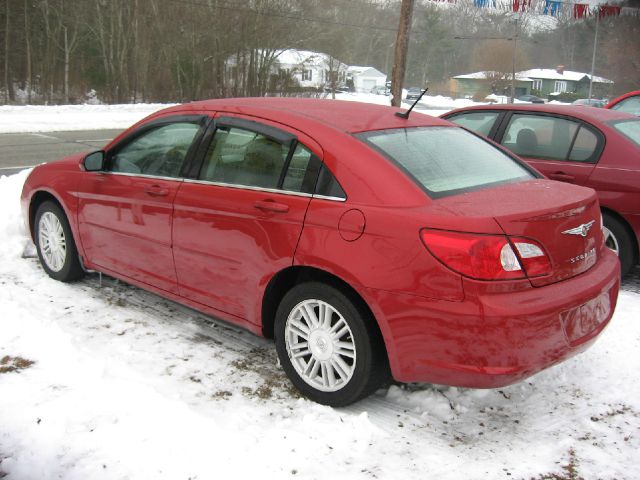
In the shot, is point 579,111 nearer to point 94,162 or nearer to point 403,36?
point 94,162

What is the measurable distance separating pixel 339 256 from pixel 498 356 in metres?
0.88

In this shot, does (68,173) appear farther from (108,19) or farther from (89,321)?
(108,19)

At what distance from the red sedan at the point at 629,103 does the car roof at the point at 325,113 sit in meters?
7.39

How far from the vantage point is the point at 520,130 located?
627 cm

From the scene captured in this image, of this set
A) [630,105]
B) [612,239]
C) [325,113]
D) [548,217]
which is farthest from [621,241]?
[630,105]

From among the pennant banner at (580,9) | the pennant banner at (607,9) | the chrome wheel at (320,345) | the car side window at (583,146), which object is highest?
the pennant banner at (607,9)

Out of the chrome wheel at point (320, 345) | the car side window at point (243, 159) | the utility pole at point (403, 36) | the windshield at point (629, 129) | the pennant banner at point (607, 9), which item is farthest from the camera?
the pennant banner at point (607, 9)

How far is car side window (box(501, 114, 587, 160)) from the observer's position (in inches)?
233

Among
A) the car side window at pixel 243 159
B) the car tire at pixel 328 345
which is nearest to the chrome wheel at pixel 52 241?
the car side window at pixel 243 159

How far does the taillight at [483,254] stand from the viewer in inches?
108

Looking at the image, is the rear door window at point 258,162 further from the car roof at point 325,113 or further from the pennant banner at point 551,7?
the pennant banner at point 551,7

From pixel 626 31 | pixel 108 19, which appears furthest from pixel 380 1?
pixel 108 19

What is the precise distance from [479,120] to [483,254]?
4263mm

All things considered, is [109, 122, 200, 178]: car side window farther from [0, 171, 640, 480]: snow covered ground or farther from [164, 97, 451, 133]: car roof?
[0, 171, 640, 480]: snow covered ground
